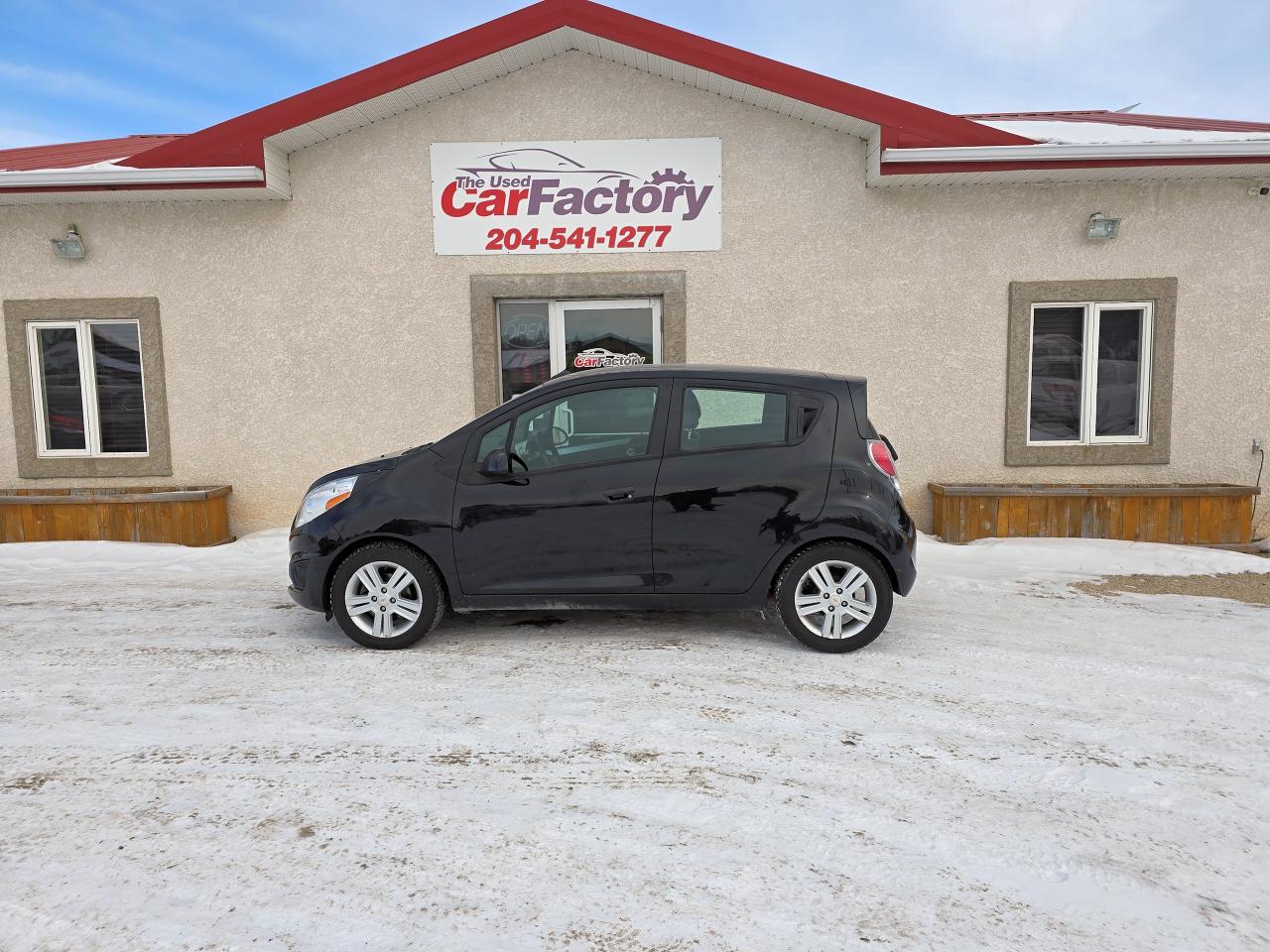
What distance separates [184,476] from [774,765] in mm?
7488

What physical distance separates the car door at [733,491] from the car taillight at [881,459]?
252 mm

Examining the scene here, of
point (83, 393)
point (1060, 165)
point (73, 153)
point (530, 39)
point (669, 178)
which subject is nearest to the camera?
point (1060, 165)

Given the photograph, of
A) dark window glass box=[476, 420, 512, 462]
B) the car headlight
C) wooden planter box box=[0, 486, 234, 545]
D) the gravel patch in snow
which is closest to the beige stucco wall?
wooden planter box box=[0, 486, 234, 545]

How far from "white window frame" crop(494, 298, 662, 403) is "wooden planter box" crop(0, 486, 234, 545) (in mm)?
3222

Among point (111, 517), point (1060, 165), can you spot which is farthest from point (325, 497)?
point (1060, 165)

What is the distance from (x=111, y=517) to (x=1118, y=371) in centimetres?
1025

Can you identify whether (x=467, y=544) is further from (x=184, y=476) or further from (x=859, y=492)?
(x=184, y=476)

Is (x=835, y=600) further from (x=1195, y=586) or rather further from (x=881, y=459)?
(x=1195, y=586)

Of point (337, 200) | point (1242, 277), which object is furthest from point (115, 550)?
point (1242, 277)

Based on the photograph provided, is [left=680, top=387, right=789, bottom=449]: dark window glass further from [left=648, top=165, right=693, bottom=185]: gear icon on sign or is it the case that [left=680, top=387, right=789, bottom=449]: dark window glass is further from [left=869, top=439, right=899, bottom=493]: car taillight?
[left=648, top=165, right=693, bottom=185]: gear icon on sign

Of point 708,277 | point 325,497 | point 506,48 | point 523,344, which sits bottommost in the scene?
point 325,497

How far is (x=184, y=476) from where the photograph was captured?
332 inches

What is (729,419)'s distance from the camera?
4.77 meters

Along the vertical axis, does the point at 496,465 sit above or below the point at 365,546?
above
